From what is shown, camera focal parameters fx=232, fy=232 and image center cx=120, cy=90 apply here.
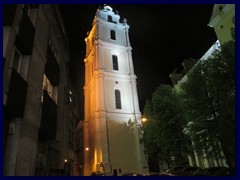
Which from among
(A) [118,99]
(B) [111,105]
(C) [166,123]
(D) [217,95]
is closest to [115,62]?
(A) [118,99]

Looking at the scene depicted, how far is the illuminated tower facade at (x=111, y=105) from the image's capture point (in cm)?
3597

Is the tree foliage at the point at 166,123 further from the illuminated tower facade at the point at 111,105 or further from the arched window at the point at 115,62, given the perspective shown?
the arched window at the point at 115,62

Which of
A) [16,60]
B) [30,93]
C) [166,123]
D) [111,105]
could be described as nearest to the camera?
[16,60]

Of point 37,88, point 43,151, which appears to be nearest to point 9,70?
point 37,88

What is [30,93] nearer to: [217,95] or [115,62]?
[217,95]

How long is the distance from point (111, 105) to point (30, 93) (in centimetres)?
2675

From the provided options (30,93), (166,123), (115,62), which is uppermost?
(115,62)

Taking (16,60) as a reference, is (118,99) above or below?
above

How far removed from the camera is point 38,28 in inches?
620

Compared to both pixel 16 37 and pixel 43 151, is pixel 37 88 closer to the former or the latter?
pixel 16 37

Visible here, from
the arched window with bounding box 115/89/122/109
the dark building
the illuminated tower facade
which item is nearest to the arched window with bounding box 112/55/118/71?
the illuminated tower facade

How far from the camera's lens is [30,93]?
13406mm

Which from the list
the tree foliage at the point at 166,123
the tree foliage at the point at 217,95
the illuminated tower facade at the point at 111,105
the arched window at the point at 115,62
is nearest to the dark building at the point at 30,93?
the tree foliage at the point at 217,95

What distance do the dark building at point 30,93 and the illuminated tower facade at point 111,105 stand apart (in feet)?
58.1
